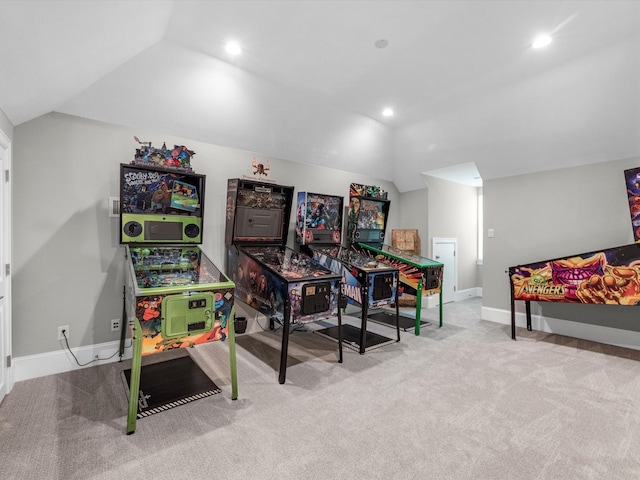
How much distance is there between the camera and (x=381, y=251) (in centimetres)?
460

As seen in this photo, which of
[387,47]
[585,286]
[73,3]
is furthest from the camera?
[585,286]

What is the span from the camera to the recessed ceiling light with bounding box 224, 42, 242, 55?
3025mm

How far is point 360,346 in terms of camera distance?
3.44 metres

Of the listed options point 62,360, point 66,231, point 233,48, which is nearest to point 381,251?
point 233,48

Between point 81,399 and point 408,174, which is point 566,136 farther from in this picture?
point 81,399

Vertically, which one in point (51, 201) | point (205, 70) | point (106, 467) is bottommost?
point (106, 467)

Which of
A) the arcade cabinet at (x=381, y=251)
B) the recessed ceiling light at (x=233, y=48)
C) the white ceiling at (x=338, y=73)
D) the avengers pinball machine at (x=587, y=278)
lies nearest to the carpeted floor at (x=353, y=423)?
the avengers pinball machine at (x=587, y=278)

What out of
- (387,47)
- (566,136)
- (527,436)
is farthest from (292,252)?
(566,136)

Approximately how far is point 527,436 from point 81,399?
3.15 metres

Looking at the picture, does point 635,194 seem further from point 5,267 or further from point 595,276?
point 5,267

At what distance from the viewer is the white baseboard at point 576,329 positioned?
141 inches

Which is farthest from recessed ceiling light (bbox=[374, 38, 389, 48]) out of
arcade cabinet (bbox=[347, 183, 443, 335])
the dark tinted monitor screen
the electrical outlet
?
the electrical outlet

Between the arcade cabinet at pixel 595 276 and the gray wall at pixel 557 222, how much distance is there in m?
0.73

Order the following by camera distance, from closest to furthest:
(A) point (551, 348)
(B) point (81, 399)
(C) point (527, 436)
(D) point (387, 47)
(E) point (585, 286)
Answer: (C) point (527, 436) < (B) point (81, 399) < (D) point (387, 47) < (E) point (585, 286) < (A) point (551, 348)
